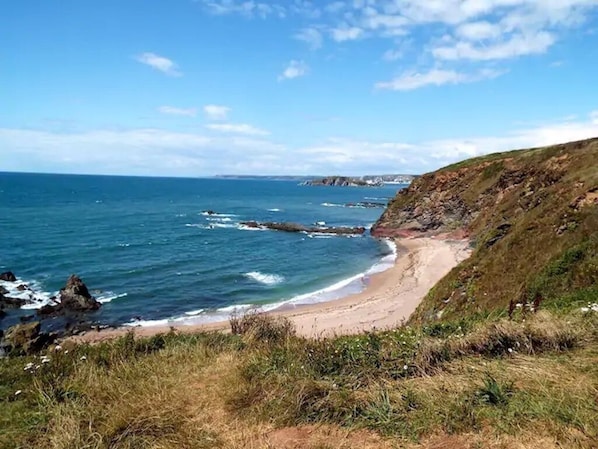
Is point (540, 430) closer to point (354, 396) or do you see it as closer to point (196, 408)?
point (354, 396)

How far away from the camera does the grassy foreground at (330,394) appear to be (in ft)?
16.4

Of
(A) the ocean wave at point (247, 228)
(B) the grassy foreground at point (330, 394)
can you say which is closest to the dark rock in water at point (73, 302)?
(B) the grassy foreground at point (330, 394)

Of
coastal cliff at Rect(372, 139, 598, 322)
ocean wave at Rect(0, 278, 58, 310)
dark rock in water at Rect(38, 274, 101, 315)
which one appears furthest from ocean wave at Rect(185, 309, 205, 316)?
coastal cliff at Rect(372, 139, 598, 322)

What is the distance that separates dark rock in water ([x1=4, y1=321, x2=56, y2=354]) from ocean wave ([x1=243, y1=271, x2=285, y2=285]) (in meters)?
17.3

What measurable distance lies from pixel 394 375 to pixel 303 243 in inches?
1975

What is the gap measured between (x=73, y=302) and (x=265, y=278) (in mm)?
15052

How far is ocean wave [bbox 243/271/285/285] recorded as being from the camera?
37.2m

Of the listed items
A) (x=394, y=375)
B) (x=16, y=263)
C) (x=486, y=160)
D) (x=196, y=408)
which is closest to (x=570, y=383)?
(x=394, y=375)

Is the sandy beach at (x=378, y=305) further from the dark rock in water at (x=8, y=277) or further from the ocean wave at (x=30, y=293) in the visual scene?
the dark rock in water at (x=8, y=277)

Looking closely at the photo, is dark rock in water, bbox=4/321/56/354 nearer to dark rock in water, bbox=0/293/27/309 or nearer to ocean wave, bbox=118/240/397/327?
ocean wave, bbox=118/240/397/327

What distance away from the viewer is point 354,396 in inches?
233

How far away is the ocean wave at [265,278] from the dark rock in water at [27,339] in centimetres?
1732

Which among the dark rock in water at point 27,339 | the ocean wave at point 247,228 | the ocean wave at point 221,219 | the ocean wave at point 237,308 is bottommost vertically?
the ocean wave at point 237,308

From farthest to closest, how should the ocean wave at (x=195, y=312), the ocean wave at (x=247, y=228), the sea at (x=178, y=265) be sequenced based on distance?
1. the ocean wave at (x=247, y=228)
2. the sea at (x=178, y=265)
3. the ocean wave at (x=195, y=312)
